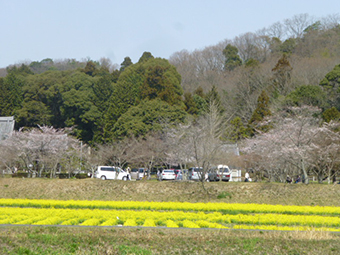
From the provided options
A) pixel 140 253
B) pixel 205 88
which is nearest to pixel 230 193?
pixel 140 253

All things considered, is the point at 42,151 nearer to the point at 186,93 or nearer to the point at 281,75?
Result: the point at 186,93

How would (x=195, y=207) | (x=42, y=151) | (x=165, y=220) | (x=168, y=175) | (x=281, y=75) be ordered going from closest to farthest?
(x=165, y=220) → (x=195, y=207) → (x=42, y=151) → (x=168, y=175) → (x=281, y=75)

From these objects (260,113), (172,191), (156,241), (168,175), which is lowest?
(156,241)

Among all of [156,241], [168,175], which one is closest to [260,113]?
[168,175]

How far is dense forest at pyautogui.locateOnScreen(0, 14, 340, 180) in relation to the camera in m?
38.6

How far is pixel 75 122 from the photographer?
5150 cm

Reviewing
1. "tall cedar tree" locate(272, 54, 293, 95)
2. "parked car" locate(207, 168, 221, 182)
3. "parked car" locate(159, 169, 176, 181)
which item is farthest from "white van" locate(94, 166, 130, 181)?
"tall cedar tree" locate(272, 54, 293, 95)

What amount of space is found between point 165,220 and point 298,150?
12224 millimetres

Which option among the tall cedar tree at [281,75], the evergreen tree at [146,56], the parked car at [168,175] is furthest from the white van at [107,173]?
the evergreen tree at [146,56]

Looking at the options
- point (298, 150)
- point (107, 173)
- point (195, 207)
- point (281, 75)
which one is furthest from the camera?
point (281, 75)

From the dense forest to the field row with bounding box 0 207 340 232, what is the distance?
1750cm

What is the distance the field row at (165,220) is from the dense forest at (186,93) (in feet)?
57.4

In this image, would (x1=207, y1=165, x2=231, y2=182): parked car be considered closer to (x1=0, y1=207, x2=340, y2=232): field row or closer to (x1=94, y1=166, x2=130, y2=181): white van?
(x1=94, y1=166, x2=130, y2=181): white van

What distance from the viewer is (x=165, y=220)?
1420 centimetres
